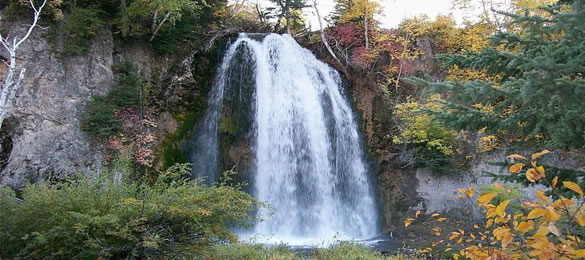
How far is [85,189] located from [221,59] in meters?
9.62

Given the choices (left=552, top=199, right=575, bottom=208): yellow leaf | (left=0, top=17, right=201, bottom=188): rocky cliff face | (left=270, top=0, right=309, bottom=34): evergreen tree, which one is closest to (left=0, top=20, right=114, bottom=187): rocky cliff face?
(left=0, top=17, right=201, bottom=188): rocky cliff face

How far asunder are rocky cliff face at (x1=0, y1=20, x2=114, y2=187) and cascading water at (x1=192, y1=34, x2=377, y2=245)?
3329mm

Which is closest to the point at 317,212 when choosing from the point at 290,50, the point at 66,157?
the point at 290,50

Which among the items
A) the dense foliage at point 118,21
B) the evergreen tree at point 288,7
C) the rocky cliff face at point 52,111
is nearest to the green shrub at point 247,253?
the rocky cliff face at point 52,111

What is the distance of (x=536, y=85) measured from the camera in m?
3.48

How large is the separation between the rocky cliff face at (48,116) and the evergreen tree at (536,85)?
8720mm

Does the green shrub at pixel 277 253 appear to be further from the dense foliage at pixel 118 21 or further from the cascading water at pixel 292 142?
the dense foliage at pixel 118 21

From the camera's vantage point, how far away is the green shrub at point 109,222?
4.46m

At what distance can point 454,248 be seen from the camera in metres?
9.96

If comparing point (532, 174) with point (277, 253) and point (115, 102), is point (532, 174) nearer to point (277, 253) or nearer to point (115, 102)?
point (277, 253)

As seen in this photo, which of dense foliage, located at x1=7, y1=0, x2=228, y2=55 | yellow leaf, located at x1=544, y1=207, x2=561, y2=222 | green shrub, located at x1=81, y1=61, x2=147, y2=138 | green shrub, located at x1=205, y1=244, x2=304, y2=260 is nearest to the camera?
yellow leaf, located at x1=544, y1=207, x2=561, y2=222

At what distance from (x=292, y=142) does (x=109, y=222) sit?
856cm

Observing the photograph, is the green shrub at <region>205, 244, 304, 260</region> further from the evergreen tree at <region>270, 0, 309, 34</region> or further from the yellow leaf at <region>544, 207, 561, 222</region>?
the evergreen tree at <region>270, 0, 309, 34</region>

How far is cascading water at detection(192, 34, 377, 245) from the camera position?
12.1m
